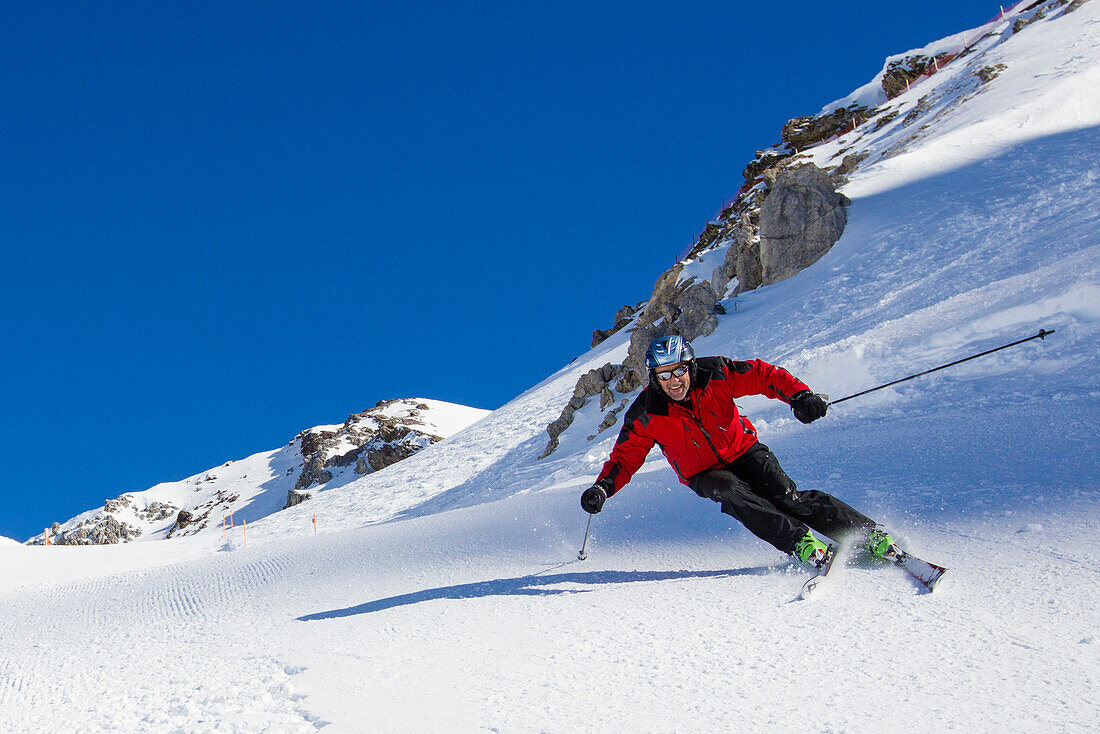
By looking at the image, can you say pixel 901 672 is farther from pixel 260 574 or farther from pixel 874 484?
pixel 260 574

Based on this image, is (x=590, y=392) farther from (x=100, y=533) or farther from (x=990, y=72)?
(x=100, y=533)

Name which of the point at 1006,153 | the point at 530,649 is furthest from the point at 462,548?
the point at 1006,153

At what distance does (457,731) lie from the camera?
2.55m

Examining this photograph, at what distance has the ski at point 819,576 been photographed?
352 cm

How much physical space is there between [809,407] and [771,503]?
1.92 ft

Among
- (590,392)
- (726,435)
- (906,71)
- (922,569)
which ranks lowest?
(922,569)

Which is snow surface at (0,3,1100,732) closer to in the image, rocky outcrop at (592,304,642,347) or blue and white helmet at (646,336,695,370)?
blue and white helmet at (646,336,695,370)

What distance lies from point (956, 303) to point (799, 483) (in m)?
6.07

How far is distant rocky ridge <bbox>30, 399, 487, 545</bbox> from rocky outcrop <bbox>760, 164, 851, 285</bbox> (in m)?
33.2

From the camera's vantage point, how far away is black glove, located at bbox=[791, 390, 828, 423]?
4.12 meters

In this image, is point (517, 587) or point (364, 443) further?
point (364, 443)

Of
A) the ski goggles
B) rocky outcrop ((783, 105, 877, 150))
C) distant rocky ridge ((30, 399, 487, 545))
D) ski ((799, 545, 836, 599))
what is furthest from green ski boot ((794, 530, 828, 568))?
rocky outcrop ((783, 105, 877, 150))

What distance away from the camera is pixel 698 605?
12.0 feet

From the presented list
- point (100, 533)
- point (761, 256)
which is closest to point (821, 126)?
point (761, 256)
